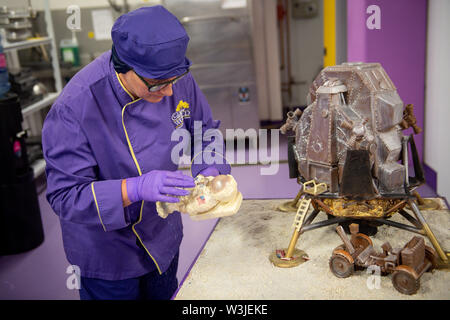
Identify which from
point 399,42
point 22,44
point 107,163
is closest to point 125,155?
point 107,163

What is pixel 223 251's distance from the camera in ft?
5.81

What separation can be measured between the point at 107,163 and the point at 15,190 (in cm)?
182

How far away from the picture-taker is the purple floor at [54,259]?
267 cm

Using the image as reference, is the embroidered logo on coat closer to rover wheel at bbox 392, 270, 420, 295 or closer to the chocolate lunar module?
the chocolate lunar module

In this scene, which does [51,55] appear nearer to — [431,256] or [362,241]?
[362,241]

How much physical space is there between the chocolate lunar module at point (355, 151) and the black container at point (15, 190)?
77.5 inches

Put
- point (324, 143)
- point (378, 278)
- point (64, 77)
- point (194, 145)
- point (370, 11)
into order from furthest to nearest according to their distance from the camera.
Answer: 1. point (64, 77)
2. point (370, 11)
3. point (194, 145)
4. point (324, 143)
5. point (378, 278)

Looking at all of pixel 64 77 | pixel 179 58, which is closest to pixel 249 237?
pixel 179 58

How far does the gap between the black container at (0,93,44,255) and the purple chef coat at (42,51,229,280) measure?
1.64m

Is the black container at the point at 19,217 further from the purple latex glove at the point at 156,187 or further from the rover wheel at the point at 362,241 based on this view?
the rover wheel at the point at 362,241

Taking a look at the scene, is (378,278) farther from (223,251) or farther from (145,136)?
(145,136)

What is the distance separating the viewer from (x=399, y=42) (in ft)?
9.28

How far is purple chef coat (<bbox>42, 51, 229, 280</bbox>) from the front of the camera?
135cm

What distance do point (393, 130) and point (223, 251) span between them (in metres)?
0.74
